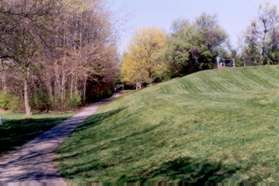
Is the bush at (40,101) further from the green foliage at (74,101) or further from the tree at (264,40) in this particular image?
the tree at (264,40)

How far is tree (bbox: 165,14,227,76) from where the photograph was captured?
59438 mm

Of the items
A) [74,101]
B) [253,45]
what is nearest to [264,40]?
[253,45]

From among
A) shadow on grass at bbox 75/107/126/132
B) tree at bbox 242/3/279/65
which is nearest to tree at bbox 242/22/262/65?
tree at bbox 242/3/279/65

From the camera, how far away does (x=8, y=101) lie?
38.1 metres

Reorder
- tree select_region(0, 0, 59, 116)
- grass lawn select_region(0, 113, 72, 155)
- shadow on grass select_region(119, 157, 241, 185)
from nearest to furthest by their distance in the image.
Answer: shadow on grass select_region(119, 157, 241, 185)
tree select_region(0, 0, 59, 116)
grass lawn select_region(0, 113, 72, 155)

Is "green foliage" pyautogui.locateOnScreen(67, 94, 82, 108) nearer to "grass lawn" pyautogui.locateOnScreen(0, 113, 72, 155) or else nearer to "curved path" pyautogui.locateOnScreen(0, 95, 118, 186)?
"grass lawn" pyautogui.locateOnScreen(0, 113, 72, 155)

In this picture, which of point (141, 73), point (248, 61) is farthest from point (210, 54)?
point (141, 73)

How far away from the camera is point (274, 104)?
1266 centimetres

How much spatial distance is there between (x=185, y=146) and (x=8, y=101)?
30241 mm

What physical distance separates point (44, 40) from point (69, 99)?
68.7ft

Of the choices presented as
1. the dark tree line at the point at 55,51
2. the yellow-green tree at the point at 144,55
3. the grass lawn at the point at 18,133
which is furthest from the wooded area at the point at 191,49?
the grass lawn at the point at 18,133

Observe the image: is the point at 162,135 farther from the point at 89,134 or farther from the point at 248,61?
the point at 248,61

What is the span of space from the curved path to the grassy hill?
14.3 inches

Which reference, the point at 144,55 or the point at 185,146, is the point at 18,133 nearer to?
the point at 185,146
